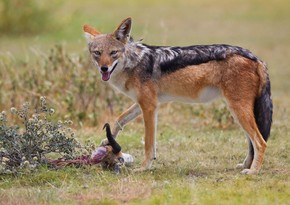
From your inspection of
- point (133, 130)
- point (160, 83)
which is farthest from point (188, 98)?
point (133, 130)

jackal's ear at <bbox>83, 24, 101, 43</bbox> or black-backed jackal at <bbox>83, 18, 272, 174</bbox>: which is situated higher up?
jackal's ear at <bbox>83, 24, 101, 43</bbox>

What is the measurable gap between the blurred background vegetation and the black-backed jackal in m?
3.06

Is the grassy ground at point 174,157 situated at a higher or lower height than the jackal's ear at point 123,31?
lower

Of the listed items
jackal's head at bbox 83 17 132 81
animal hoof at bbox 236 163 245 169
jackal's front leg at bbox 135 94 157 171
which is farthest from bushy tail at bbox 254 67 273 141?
jackal's head at bbox 83 17 132 81

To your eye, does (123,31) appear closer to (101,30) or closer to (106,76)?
(106,76)

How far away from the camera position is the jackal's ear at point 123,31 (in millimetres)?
8625

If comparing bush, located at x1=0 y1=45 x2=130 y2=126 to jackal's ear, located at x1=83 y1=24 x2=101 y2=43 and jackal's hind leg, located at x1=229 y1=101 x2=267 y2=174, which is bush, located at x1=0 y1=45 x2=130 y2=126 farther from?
jackal's hind leg, located at x1=229 y1=101 x2=267 y2=174

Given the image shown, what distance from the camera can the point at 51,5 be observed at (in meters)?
22.4

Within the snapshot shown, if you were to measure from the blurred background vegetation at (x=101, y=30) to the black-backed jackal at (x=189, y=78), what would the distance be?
120 inches

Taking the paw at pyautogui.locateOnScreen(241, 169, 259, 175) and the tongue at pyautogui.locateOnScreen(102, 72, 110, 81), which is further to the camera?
the tongue at pyautogui.locateOnScreen(102, 72, 110, 81)

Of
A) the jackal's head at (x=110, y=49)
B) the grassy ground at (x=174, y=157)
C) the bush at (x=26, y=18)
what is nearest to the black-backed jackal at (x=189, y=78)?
the jackal's head at (x=110, y=49)

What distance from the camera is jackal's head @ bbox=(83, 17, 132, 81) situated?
8414mm

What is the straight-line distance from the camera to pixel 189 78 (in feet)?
28.1

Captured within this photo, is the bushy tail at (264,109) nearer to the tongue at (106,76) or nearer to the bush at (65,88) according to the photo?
the tongue at (106,76)
